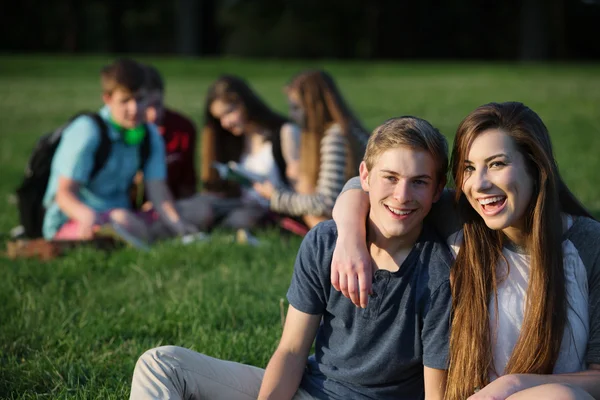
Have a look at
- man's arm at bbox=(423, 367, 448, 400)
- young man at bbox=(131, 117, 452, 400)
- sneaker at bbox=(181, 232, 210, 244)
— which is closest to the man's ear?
young man at bbox=(131, 117, 452, 400)

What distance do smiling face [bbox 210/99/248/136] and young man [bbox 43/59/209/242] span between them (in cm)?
68

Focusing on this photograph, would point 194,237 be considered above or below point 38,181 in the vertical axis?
below

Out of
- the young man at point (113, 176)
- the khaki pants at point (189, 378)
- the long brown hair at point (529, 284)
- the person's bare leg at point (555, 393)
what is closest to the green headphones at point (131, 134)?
the young man at point (113, 176)

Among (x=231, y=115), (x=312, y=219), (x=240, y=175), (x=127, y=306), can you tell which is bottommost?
(x=127, y=306)

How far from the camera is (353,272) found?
2818mm

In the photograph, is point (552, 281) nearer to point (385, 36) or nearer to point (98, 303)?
point (98, 303)

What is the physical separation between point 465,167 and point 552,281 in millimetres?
478

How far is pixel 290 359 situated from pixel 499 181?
952 millimetres

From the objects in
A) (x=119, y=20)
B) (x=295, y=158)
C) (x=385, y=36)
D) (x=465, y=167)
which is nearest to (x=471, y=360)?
(x=465, y=167)

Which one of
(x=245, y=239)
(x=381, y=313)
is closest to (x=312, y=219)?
(x=245, y=239)

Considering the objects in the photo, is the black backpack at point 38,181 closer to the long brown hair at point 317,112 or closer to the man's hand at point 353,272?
the long brown hair at point 317,112

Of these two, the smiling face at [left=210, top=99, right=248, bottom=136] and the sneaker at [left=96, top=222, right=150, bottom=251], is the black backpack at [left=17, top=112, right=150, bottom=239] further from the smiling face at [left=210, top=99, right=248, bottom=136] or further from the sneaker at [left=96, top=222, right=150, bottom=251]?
the smiling face at [left=210, top=99, right=248, bottom=136]

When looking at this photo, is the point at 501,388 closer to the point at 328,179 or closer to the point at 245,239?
the point at 328,179

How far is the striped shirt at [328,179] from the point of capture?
5.71 metres
